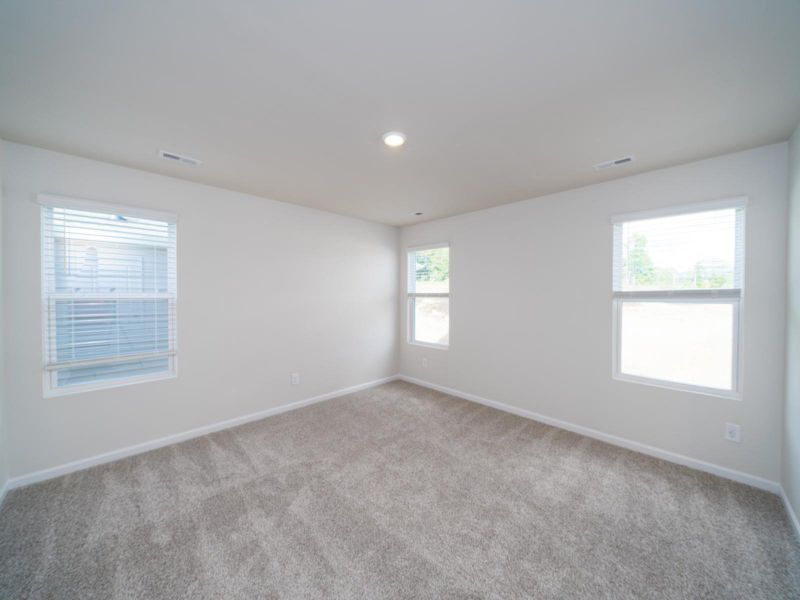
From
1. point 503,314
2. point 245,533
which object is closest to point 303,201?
point 503,314

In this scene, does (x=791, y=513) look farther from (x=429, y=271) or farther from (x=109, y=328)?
(x=109, y=328)

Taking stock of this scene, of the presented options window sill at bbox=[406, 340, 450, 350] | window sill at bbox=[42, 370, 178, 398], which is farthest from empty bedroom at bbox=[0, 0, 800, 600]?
window sill at bbox=[406, 340, 450, 350]

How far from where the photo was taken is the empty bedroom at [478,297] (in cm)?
141

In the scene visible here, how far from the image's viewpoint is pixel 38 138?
2.15 meters

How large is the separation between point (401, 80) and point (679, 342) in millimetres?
2973

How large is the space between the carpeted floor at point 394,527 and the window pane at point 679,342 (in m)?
0.76

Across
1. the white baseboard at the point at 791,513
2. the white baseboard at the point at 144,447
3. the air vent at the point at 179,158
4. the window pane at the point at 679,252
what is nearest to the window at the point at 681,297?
the window pane at the point at 679,252

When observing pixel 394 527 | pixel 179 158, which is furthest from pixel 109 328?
pixel 394 527

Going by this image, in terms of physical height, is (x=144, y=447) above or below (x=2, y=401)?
below

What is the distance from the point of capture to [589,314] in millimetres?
3070

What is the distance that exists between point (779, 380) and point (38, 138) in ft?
17.9

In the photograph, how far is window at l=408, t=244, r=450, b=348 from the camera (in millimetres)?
4469

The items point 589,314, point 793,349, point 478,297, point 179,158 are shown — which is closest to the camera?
point 793,349

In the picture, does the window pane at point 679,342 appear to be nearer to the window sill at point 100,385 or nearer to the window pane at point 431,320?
the window pane at point 431,320
